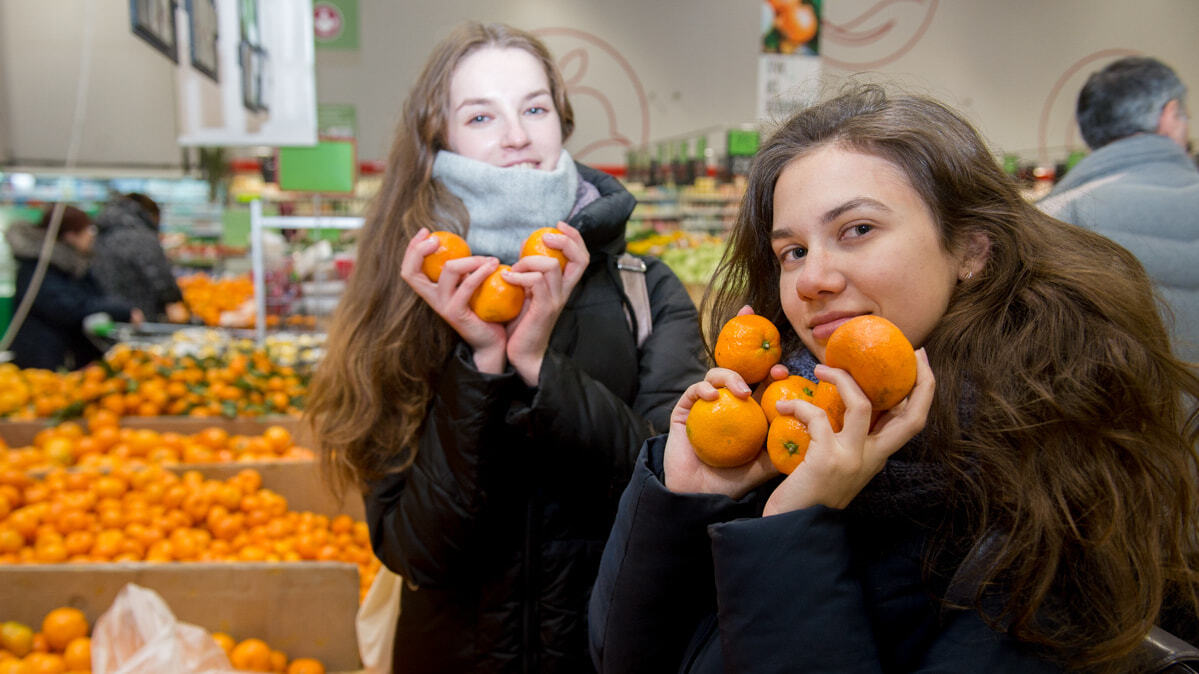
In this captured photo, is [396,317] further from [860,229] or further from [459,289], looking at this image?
[860,229]

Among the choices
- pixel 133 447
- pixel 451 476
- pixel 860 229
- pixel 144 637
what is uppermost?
pixel 860 229

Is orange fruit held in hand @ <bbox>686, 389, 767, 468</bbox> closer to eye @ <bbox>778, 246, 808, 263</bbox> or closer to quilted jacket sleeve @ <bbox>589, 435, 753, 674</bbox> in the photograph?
quilted jacket sleeve @ <bbox>589, 435, 753, 674</bbox>

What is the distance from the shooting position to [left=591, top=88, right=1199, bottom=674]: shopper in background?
736 mm

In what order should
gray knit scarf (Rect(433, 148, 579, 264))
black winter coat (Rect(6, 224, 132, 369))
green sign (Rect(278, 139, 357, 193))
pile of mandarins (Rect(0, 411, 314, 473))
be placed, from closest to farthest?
gray knit scarf (Rect(433, 148, 579, 264))
pile of mandarins (Rect(0, 411, 314, 473))
green sign (Rect(278, 139, 357, 193))
black winter coat (Rect(6, 224, 132, 369))

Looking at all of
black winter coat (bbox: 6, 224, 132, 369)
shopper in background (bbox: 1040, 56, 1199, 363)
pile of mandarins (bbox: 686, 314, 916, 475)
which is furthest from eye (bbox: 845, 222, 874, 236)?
black winter coat (bbox: 6, 224, 132, 369)

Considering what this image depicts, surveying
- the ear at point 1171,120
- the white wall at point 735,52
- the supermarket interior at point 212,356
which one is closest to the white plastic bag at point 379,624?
the supermarket interior at point 212,356

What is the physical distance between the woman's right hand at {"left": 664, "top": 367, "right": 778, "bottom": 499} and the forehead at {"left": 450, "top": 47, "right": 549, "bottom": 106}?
0.80 m

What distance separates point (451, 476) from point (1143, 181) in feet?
6.86

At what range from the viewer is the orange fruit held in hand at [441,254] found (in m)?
1.22

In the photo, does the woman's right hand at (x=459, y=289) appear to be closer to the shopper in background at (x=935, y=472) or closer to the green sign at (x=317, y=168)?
the shopper in background at (x=935, y=472)

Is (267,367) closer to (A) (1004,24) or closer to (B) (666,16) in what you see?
(B) (666,16)

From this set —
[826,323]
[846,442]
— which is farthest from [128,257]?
[846,442]

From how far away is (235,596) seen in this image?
176 centimetres

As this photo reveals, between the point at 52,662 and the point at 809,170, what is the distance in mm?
1838
